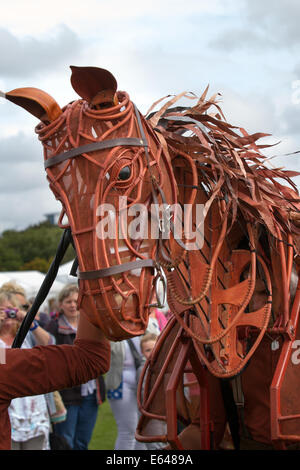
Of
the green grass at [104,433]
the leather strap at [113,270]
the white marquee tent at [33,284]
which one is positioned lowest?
the green grass at [104,433]

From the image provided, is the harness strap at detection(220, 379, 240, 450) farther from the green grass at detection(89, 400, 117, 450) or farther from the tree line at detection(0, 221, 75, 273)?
the tree line at detection(0, 221, 75, 273)

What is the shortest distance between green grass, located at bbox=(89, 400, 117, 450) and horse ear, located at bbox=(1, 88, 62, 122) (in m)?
6.13

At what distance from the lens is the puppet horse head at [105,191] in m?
2.03

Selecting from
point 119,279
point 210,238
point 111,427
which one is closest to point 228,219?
point 210,238

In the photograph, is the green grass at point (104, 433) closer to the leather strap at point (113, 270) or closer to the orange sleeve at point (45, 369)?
the orange sleeve at point (45, 369)

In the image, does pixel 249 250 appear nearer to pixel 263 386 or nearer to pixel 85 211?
pixel 263 386

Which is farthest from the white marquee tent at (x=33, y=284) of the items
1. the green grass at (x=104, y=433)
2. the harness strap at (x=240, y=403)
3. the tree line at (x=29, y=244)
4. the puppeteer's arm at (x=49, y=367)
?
the tree line at (x=29, y=244)

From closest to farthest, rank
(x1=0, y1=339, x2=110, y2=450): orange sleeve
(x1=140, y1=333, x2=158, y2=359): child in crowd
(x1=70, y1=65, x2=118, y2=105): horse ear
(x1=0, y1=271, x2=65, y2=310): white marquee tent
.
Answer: (x1=70, y1=65, x2=118, y2=105): horse ear < (x1=0, y1=339, x2=110, y2=450): orange sleeve < (x1=140, y1=333, x2=158, y2=359): child in crowd < (x1=0, y1=271, x2=65, y2=310): white marquee tent

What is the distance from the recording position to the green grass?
7867 mm

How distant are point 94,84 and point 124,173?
1.06 ft

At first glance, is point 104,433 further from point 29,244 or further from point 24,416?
point 29,244

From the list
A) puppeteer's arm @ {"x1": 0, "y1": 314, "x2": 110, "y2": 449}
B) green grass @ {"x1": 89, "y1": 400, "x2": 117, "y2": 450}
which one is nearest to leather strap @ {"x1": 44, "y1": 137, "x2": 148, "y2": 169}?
puppeteer's arm @ {"x1": 0, "y1": 314, "x2": 110, "y2": 449}

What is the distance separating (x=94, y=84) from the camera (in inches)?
81.5

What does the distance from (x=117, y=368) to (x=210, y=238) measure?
151 inches
